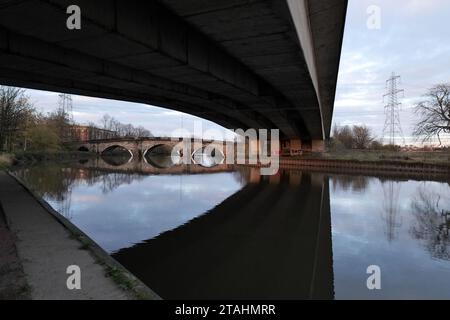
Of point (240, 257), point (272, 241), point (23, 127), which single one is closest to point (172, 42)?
point (240, 257)

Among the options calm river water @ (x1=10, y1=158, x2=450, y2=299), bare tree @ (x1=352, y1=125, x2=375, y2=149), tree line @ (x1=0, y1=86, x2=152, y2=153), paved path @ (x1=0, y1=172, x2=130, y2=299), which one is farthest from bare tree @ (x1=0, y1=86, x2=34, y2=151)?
bare tree @ (x1=352, y1=125, x2=375, y2=149)

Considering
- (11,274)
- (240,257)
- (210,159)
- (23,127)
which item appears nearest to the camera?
(11,274)

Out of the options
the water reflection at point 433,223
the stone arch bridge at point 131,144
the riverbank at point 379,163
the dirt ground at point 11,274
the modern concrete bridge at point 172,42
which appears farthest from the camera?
the stone arch bridge at point 131,144

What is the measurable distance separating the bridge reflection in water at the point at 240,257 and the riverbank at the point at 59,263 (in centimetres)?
142

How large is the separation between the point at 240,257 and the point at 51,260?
4.88 meters

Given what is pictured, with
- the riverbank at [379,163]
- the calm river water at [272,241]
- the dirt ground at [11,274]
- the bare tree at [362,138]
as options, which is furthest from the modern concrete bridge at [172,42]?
the bare tree at [362,138]

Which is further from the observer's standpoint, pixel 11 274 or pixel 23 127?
pixel 23 127

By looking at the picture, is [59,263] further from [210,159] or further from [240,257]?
[210,159]

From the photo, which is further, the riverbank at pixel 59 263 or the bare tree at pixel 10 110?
the bare tree at pixel 10 110

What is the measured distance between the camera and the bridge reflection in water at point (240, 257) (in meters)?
7.23

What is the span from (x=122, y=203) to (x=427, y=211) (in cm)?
1529

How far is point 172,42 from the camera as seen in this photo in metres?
9.67

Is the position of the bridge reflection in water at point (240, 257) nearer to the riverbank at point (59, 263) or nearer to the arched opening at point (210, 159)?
the riverbank at point (59, 263)
